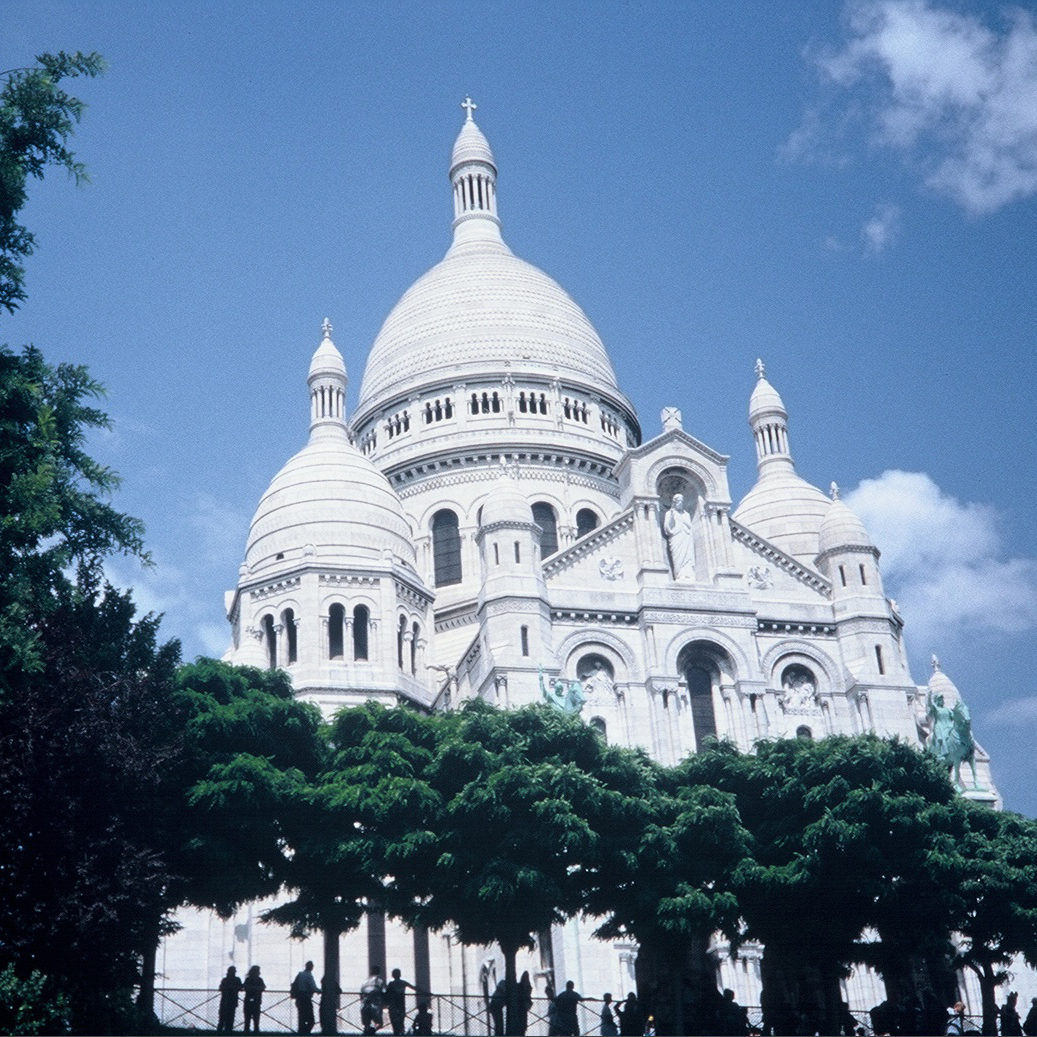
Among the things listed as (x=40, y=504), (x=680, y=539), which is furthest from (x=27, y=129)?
(x=680, y=539)

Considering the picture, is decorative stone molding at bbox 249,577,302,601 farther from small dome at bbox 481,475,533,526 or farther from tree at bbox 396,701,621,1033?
tree at bbox 396,701,621,1033

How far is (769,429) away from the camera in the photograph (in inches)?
2704

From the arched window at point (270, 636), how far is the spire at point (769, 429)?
24.4 meters

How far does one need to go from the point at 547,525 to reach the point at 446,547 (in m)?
4.60

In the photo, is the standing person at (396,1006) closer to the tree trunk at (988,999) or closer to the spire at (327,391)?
the tree trunk at (988,999)

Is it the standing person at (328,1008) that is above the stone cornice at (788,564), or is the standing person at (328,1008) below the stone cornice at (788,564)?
below

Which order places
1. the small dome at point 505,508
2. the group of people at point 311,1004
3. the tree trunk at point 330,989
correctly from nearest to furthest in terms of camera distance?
the group of people at point 311,1004
the tree trunk at point 330,989
the small dome at point 505,508

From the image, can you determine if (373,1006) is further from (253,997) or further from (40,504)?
(40,504)

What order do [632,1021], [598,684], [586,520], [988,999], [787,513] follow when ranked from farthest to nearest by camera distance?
[586,520]
[787,513]
[598,684]
[988,999]
[632,1021]

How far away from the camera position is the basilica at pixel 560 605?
4753cm

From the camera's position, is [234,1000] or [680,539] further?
[680,539]

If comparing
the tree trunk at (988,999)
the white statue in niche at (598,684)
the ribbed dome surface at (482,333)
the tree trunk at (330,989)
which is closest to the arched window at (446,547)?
the ribbed dome surface at (482,333)

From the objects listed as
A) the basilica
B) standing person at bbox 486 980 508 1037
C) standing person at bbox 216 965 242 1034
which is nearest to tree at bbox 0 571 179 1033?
standing person at bbox 216 965 242 1034

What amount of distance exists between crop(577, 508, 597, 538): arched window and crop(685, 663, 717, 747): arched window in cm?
1746
